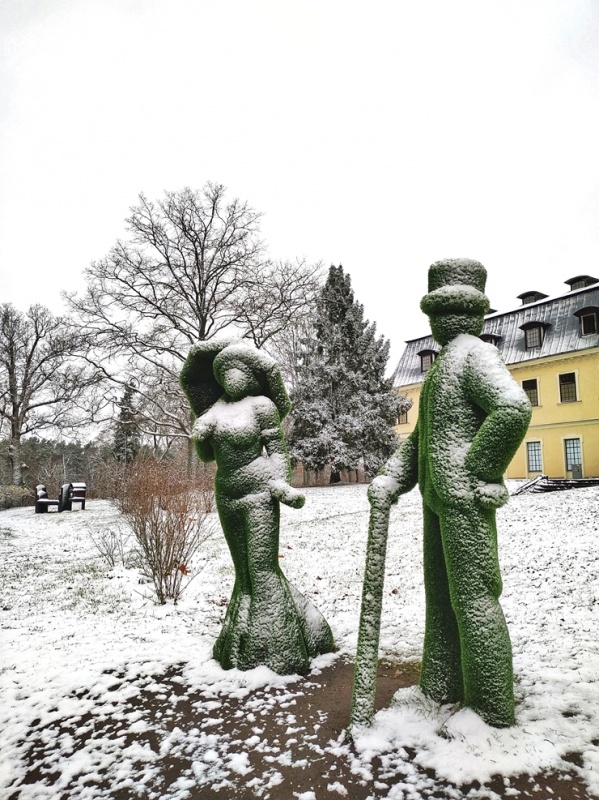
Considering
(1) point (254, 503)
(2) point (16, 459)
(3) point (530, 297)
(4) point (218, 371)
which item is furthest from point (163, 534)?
(3) point (530, 297)

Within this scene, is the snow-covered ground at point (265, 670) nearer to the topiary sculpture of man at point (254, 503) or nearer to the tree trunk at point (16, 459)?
the topiary sculpture of man at point (254, 503)

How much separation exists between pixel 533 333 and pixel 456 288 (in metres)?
25.9

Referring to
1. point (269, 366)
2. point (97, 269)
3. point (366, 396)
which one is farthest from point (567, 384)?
point (269, 366)

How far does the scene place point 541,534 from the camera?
30.1 feet

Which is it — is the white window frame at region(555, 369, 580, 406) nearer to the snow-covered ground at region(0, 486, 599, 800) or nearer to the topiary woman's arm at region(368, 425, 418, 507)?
the snow-covered ground at region(0, 486, 599, 800)

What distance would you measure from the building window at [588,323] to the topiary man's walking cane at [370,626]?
80.9 ft

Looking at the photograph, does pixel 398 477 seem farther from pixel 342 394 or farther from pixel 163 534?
pixel 342 394

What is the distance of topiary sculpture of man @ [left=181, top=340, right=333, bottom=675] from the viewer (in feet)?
13.0

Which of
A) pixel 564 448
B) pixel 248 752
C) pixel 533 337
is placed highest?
pixel 533 337

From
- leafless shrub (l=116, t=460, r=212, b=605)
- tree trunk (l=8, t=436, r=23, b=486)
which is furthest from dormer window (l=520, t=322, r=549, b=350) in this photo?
tree trunk (l=8, t=436, r=23, b=486)

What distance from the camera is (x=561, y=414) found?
81.5 ft

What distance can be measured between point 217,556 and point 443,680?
6982 mm

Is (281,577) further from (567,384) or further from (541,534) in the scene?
(567,384)

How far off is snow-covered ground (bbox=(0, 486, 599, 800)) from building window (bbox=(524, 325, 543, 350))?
59.8 ft
